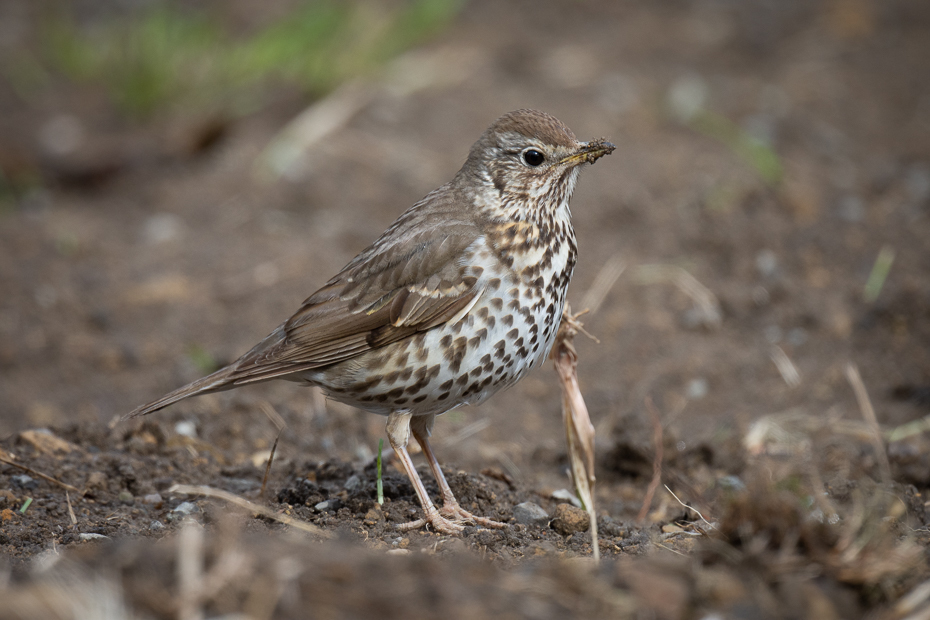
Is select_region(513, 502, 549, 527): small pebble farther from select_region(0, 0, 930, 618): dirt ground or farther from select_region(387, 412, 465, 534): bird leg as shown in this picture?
select_region(387, 412, 465, 534): bird leg

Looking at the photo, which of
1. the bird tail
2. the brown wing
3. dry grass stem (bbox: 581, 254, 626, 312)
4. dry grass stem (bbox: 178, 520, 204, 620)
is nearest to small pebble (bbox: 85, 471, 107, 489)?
the bird tail

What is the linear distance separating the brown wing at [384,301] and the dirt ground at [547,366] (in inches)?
21.0

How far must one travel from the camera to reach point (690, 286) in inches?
264

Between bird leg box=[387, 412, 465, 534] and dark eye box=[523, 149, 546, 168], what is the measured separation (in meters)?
1.18

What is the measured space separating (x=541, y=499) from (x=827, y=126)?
597 cm

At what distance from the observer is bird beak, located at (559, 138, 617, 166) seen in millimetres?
4211

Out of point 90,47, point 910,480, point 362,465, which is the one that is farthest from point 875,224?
point 90,47

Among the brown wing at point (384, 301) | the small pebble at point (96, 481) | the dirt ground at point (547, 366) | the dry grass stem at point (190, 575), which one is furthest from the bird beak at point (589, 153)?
the dry grass stem at point (190, 575)

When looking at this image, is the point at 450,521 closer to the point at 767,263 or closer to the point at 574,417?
the point at 574,417

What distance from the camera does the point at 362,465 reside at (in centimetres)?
443

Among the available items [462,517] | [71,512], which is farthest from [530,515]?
[71,512]

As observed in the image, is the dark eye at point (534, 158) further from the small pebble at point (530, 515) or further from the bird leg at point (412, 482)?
the small pebble at point (530, 515)

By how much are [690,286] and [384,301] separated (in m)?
3.14

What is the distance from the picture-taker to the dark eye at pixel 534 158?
14.1 ft
